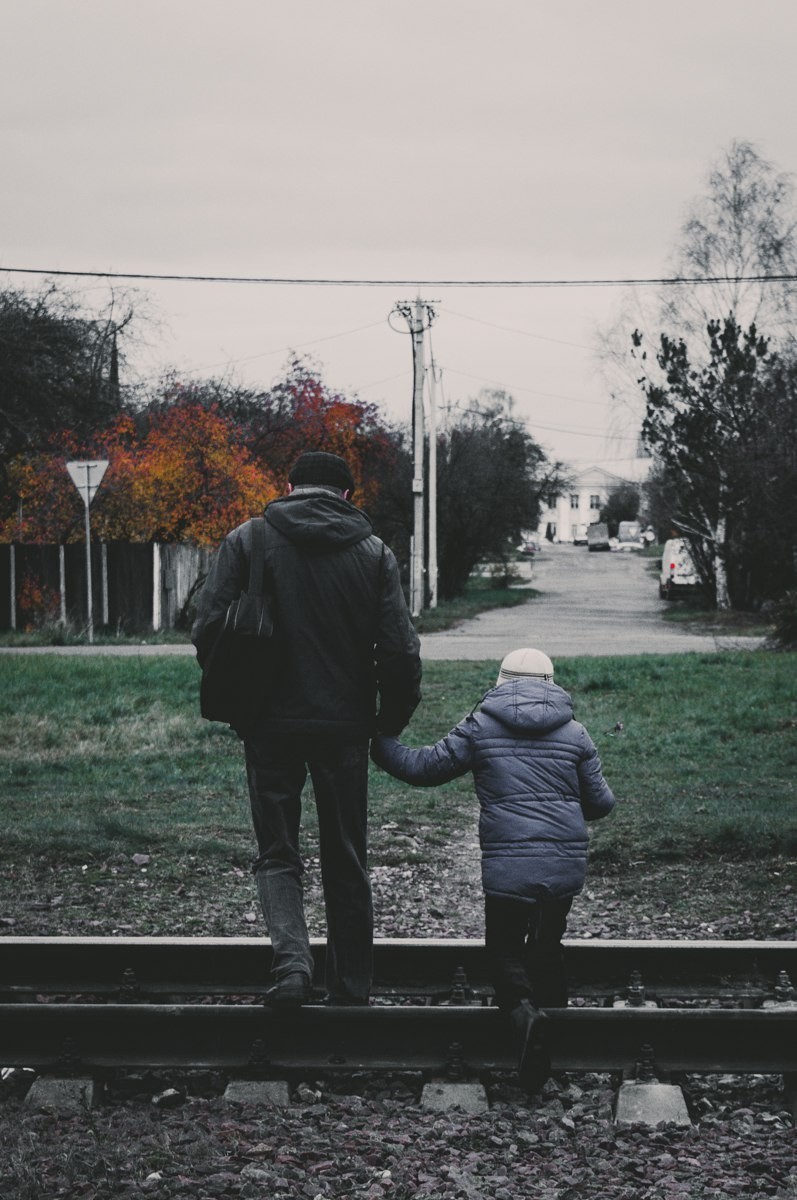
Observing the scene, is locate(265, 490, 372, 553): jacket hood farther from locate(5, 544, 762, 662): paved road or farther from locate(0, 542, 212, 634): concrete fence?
locate(0, 542, 212, 634): concrete fence

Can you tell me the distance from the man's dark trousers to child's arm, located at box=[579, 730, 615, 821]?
0.73m

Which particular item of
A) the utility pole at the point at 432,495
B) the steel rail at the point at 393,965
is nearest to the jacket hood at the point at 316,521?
the steel rail at the point at 393,965

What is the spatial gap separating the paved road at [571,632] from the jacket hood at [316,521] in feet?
54.7

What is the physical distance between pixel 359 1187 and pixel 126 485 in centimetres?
2740

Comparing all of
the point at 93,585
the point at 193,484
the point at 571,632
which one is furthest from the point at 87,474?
the point at 571,632

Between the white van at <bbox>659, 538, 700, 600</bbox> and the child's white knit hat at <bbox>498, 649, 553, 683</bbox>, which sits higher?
the child's white knit hat at <bbox>498, 649, 553, 683</bbox>

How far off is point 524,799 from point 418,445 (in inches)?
1211

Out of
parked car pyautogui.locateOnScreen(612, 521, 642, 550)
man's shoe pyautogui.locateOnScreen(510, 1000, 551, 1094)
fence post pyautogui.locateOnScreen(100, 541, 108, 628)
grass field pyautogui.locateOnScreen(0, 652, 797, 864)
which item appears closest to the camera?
man's shoe pyautogui.locateOnScreen(510, 1000, 551, 1094)

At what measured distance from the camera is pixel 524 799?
4598mm

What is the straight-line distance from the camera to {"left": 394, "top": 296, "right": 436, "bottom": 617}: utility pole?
112 ft

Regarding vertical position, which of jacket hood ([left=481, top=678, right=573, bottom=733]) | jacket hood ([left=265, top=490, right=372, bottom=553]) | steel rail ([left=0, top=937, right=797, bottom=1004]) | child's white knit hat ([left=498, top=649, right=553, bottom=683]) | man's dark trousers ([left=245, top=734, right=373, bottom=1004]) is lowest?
steel rail ([left=0, top=937, right=797, bottom=1004])

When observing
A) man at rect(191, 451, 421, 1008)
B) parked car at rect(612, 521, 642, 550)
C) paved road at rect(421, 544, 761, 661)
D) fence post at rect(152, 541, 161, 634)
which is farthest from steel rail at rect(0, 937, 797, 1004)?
parked car at rect(612, 521, 642, 550)

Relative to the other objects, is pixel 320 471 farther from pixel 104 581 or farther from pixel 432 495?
pixel 432 495

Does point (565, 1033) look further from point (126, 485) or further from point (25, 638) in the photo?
point (126, 485)
